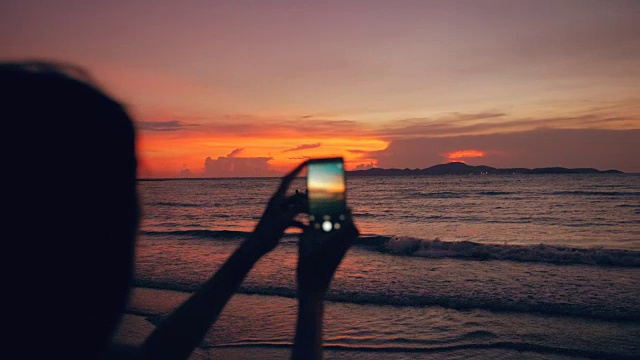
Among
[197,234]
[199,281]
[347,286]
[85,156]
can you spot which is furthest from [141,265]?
[85,156]

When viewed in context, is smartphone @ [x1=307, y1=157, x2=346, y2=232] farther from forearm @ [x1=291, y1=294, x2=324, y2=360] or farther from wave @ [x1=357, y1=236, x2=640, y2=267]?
wave @ [x1=357, y1=236, x2=640, y2=267]

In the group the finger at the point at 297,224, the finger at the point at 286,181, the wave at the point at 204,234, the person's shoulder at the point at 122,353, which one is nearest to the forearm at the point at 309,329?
the finger at the point at 297,224

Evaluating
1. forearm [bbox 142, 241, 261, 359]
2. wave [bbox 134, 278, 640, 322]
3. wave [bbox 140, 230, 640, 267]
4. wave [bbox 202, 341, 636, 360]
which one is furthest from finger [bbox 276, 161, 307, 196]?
wave [bbox 140, 230, 640, 267]

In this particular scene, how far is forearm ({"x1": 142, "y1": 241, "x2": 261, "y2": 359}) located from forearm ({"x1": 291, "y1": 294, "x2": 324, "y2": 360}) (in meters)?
0.30

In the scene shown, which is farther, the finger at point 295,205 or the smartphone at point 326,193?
the smartphone at point 326,193

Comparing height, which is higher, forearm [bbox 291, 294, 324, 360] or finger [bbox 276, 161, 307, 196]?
finger [bbox 276, 161, 307, 196]

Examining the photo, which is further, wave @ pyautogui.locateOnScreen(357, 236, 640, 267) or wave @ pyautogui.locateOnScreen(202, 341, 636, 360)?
wave @ pyautogui.locateOnScreen(357, 236, 640, 267)

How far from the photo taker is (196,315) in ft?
4.06

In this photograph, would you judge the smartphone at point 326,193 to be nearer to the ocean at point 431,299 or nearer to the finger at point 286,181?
the finger at point 286,181

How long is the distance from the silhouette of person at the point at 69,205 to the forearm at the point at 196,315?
38cm

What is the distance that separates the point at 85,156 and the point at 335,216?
1.20 m

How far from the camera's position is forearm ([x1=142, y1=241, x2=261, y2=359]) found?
3.88 feet

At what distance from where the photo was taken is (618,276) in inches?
453

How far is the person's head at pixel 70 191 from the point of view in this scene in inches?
26.9
